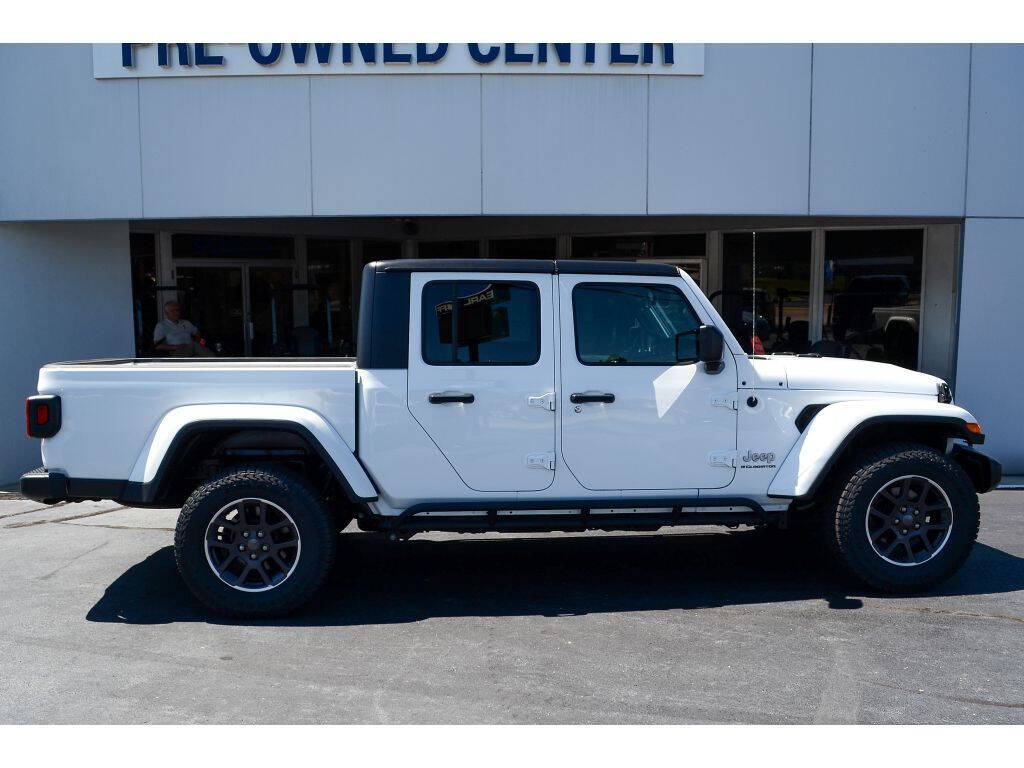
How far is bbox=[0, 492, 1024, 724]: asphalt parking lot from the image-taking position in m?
3.95

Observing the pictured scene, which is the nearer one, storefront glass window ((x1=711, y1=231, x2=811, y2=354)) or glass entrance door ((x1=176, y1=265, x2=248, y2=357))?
storefront glass window ((x1=711, y1=231, x2=811, y2=354))

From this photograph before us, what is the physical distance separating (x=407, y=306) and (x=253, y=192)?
4664 millimetres

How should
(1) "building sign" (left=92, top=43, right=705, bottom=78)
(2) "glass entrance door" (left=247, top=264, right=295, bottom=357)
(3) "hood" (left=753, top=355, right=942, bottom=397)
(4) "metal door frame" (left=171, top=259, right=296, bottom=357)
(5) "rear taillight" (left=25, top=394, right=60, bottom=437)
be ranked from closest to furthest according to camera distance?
1. (5) "rear taillight" (left=25, top=394, right=60, bottom=437)
2. (3) "hood" (left=753, top=355, right=942, bottom=397)
3. (1) "building sign" (left=92, top=43, right=705, bottom=78)
4. (4) "metal door frame" (left=171, top=259, right=296, bottom=357)
5. (2) "glass entrance door" (left=247, top=264, right=295, bottom=357)

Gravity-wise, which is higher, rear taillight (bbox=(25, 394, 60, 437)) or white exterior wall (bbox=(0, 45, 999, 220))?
white exterior wall (bbox=(0, 45, 999, 220))

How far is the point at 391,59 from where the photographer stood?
895 cm

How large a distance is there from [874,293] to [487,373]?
24.9ft

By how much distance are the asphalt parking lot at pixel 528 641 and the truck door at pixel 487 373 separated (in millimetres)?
887

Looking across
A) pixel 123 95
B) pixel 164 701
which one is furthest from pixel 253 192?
pixel 164 701

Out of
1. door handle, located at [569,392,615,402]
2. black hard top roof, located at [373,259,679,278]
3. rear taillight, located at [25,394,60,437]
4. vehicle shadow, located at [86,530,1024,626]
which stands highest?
black hard top roof, located at [373,259,679,278]

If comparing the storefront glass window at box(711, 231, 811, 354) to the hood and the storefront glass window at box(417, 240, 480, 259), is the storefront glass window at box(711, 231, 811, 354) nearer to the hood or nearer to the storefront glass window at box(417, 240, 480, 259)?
the storefront glass window at box(417, 240, 480, 259)

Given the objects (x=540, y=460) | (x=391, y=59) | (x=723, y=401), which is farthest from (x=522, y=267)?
(x=391, y=59)

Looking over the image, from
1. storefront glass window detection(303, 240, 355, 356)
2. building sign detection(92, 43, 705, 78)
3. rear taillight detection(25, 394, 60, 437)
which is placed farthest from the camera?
storefront glass window detection(303, 240, 355, 356)

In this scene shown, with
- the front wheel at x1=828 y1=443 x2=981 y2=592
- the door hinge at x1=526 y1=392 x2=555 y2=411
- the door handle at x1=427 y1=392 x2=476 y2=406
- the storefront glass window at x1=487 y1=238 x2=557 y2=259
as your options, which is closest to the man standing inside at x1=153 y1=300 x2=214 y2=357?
the storefront glass window at x1=487 y1=238 x2=557 y2=259

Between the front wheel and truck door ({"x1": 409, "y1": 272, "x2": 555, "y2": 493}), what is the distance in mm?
1803
